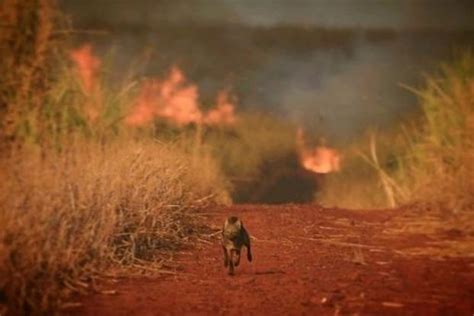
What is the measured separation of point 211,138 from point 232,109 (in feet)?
3.14

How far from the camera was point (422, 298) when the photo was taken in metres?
5.32

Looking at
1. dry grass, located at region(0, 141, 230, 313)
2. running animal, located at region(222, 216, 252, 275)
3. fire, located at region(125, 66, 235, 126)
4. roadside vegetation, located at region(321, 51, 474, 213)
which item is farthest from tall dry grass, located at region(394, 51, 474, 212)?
running animal, located at region(222, 216, 252, 275)

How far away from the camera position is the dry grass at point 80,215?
496 centimetres

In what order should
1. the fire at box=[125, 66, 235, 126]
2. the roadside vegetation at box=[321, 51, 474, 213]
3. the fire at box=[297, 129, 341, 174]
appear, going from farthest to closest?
the fire at box=[297, 129, 341, 174] → the fire at box=[125, 66, 235, 126] → the roadside vegetation at box=[321, 51, 474, 213]

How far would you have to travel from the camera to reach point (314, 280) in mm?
5859

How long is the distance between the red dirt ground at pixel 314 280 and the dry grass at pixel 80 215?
0.27 m

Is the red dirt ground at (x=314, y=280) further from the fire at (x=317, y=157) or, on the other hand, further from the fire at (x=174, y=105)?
the fire at (x=317, y=157)

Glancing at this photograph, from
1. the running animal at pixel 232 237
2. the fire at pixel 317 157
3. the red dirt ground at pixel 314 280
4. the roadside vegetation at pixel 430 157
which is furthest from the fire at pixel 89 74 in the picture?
the fire at pixel 317 157

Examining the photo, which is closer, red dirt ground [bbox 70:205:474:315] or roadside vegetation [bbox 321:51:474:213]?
red dirt ground [bbox 70:205:474:315]

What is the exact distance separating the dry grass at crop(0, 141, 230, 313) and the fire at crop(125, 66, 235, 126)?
119cm

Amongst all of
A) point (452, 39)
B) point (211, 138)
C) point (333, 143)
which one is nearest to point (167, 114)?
point (211, 138)

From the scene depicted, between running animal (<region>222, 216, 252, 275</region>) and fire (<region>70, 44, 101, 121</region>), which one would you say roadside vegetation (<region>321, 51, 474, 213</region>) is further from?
fire (<region>70, 44, 101, 121</region>)

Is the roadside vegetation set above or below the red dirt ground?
above

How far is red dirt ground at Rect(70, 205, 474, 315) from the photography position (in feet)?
16.5
